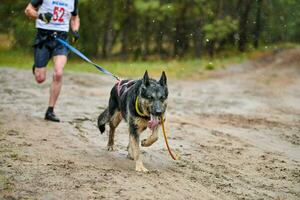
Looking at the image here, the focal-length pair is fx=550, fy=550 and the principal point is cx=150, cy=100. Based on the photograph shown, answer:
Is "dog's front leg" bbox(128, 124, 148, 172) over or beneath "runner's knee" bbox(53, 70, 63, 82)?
beneath

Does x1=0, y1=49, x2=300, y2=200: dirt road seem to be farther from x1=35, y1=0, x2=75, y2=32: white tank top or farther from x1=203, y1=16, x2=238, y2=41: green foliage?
x1=203, y1=16, x2=238, y2=41: green foliage

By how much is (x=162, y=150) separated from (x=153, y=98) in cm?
179

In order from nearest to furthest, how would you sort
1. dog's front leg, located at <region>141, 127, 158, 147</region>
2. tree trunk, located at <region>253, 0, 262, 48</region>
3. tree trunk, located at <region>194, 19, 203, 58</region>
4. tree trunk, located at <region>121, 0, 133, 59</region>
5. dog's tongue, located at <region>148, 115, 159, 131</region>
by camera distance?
dog's tongue, located at <region>148, 115, 159, 131</region>
dog's front leg, located at <region>141, 127, 158, 147</region>
tree trunk, located at <region>194, 19, 203, 58</region>
tree trunk, located at <region>253, 0, 262, 48</region>
tree trunk, located at <region>121, 0, 133, 59</region>

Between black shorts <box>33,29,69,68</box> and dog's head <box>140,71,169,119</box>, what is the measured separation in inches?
128

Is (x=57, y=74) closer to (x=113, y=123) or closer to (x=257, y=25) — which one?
(x=113, y=123)

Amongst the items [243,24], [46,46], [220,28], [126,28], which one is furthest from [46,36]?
[243,24]

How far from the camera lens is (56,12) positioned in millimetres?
9055

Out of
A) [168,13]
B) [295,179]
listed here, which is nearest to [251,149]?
[295,179]

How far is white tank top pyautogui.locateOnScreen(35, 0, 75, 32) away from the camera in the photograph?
9.05 meters

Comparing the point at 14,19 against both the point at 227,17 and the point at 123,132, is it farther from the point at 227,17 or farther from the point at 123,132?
the point at 123,132

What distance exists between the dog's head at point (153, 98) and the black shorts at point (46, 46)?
3260 millimetres

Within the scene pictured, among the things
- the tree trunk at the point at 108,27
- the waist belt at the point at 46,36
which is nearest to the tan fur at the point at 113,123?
the waist belt at the point at 46,36

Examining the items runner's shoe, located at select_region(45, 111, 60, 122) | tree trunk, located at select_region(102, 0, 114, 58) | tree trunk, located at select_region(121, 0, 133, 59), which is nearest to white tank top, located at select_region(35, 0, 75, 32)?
runner's shoe, located at select_region(45, 111, 60, 122)

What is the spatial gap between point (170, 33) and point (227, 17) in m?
3.89
